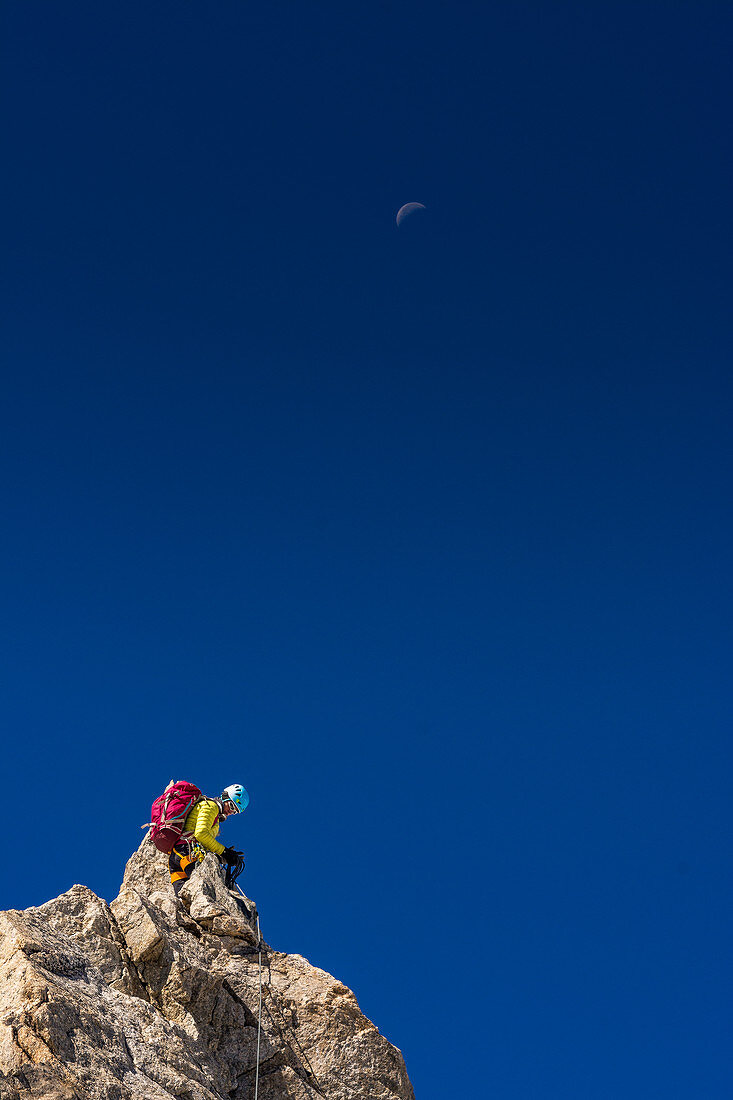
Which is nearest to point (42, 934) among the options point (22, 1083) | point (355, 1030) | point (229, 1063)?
point (22, 1083)

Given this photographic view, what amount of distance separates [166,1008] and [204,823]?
551 centimetres

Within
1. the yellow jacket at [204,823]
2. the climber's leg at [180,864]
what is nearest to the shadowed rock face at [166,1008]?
the climber's leg at [180,864]

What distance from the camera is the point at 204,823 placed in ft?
61.0

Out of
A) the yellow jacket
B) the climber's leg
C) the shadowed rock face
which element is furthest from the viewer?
the yellow jacket

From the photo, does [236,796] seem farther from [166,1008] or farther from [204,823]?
[166,1008]

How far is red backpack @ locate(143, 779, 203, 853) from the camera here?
60.1 feet

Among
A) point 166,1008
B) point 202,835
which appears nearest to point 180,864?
point 202,835

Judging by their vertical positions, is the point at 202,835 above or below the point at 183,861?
above

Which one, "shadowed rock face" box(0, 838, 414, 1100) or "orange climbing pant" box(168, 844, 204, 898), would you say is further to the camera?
"orange climbing pant" box(168, 844, 204, 898)

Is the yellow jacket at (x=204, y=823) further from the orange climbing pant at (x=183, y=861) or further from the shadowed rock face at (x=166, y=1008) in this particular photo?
the shadowed rock face at (x=166, y=1008)

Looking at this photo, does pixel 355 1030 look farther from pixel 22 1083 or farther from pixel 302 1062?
pixel 22 1083

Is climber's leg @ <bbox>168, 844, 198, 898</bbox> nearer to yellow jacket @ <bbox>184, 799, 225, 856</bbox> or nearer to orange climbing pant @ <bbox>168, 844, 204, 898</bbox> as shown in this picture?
orange climbing pant @ <bbox>168, 844, 204, 898</bbox>

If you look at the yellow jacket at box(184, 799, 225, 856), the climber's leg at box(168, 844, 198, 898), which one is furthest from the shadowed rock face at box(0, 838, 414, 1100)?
the yellow jacket at box(184, 799, 225, 856)

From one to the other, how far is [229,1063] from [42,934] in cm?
416
